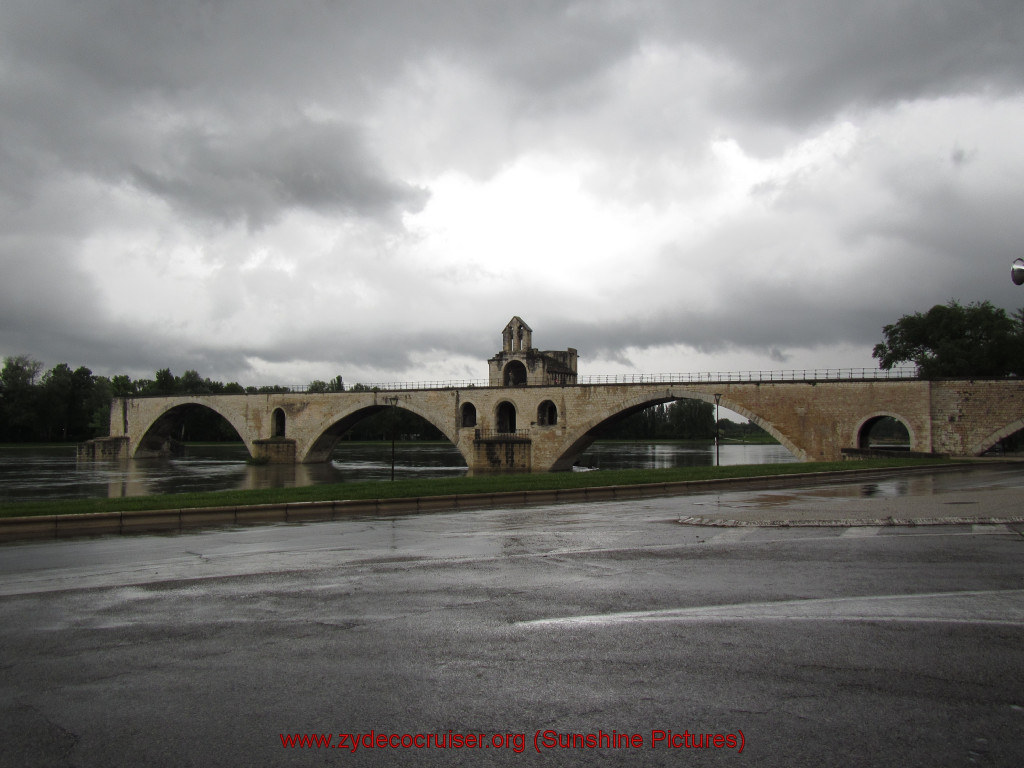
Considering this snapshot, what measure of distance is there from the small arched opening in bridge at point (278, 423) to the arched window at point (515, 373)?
2280 cm

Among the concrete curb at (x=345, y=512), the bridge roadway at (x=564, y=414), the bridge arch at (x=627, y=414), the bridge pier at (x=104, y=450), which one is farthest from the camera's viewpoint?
the bridge pier at (x=104, y=450)

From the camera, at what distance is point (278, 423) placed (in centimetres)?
7138

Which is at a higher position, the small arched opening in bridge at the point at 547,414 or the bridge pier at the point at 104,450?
the small arched opening in bridge at the point at 547,414

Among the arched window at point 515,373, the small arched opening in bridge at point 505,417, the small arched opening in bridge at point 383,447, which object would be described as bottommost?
the small arched opening in bridge at point 383,447

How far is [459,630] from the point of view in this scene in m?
5.74

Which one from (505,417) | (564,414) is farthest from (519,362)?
(564,414)

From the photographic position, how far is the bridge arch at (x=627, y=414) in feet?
153

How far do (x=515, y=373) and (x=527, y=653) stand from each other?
60.5 meters

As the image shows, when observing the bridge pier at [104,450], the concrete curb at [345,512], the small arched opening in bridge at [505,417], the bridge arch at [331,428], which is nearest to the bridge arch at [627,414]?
the small arched opening in bridge at [505,417]

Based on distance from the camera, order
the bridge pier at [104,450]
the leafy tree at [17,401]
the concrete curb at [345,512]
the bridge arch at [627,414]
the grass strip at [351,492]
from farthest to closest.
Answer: the leafy tree at [17,401]
the bridge pier at [104,450]
the bridge arch at [627,414]
the grass strip at [351,492]
the concrete curb at [345,512]

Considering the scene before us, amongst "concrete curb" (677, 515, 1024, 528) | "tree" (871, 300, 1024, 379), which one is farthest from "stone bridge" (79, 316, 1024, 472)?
"concrete curb" (677, 515, 1024, 528)

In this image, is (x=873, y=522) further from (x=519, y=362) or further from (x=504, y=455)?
(x=519, y=362)

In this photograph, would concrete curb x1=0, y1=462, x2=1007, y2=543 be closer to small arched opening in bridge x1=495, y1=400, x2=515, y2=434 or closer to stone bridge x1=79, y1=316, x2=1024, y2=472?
stone bridge x1=79, y1=316, x2=1024, y2=472

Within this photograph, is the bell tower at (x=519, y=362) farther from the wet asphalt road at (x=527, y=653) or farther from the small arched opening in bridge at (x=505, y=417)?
the wet asphalt road at (x=527, y=653)
